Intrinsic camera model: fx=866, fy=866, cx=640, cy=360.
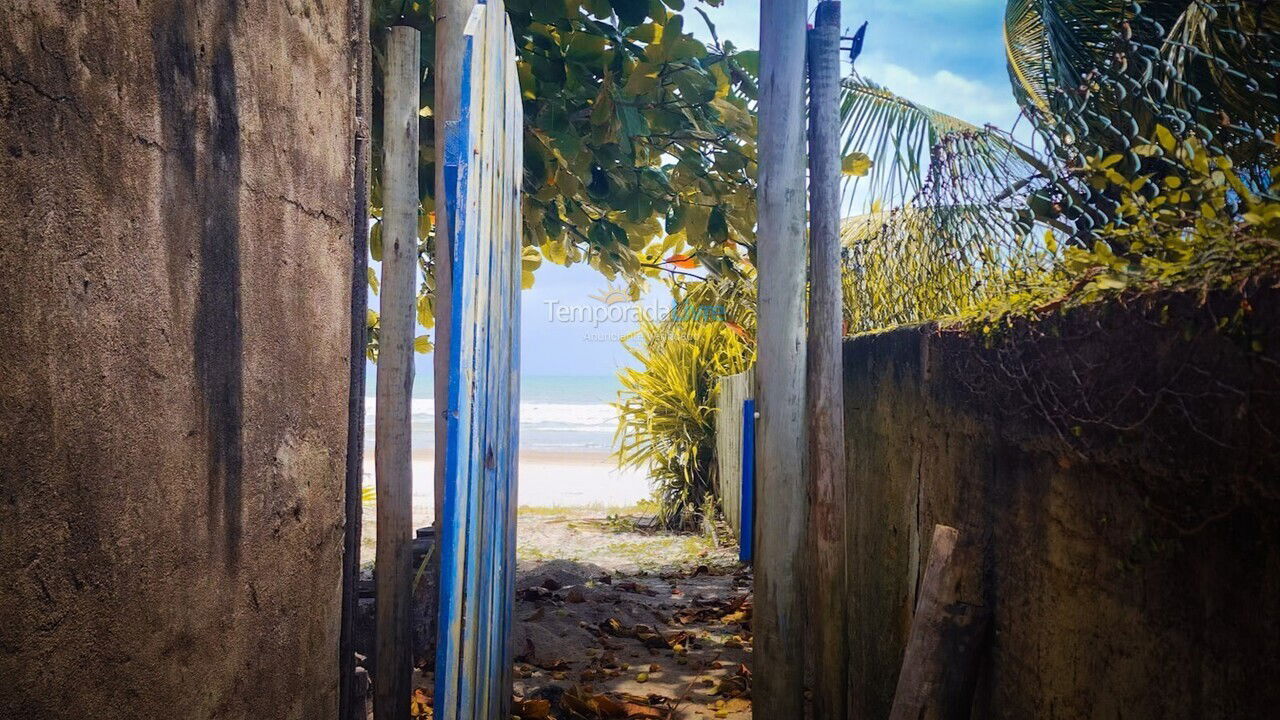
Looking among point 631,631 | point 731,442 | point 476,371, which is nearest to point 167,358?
point 476,371

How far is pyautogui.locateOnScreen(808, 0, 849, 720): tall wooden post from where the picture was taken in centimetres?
286

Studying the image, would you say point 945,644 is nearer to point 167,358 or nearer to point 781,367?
point 781,367

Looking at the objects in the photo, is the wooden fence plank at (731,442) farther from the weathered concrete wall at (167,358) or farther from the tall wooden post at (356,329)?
the weathered concrete wall at (167,358)

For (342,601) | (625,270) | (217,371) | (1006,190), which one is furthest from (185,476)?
(625,270)

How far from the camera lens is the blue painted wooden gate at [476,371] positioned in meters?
1.47

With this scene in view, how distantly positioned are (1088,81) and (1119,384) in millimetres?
717

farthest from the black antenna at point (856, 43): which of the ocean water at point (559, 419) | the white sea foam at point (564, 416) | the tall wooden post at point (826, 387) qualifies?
Result: the white sea foam at point (564, 416)

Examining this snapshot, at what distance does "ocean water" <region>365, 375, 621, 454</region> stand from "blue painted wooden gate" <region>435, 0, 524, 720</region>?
22650 millimetres

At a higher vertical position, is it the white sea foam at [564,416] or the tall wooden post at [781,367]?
the tall wooden post at [781,367]

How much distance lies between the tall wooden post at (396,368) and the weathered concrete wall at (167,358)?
107cm

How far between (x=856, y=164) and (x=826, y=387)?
178 cm

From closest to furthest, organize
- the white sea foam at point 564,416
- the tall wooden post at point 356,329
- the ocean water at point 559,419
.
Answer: the tall wooden post at point 356,329 → the ocean water at point 559,419 → the white sea foam at point 564,416

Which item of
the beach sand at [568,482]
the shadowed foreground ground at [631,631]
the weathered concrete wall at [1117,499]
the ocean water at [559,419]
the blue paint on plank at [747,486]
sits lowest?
the beach sand at [568,482]

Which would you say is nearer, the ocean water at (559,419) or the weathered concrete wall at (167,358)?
the weathered concrete wall at (167,358)
